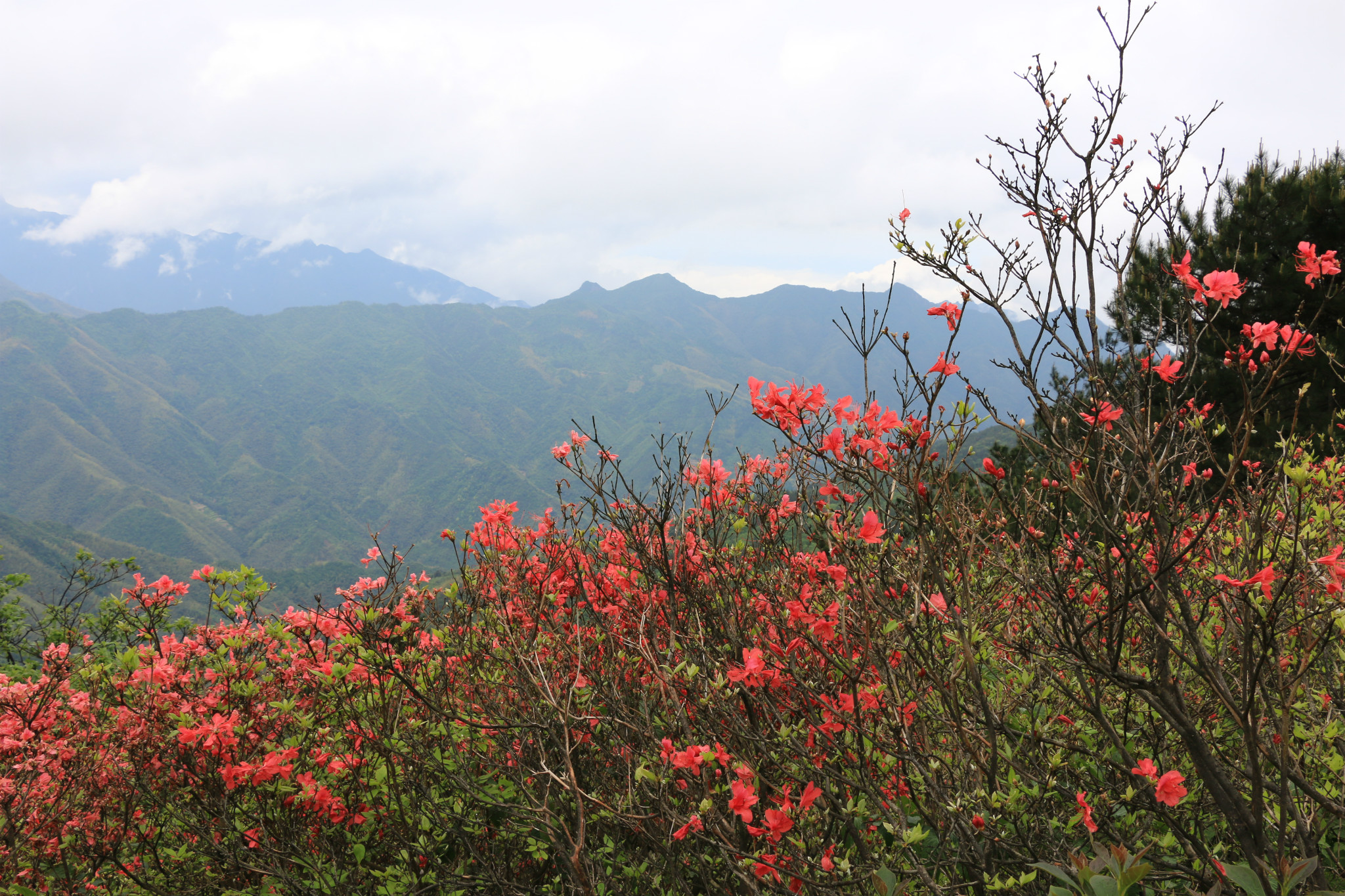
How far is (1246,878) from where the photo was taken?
1.31m

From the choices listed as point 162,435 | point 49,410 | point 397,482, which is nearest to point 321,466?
point 397,482

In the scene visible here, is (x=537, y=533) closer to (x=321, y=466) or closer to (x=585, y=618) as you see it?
(x=585, y=618)

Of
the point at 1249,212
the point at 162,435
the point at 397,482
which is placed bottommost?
the point at 397,482

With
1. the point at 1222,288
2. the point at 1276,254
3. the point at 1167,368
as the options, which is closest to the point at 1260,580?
the point at 1167,368

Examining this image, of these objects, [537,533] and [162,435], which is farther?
[162,435]

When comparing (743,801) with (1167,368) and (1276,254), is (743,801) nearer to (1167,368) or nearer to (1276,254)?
(1167,368)

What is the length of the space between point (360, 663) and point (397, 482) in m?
188

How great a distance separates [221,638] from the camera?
13.7ft

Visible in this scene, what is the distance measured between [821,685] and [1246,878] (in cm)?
156

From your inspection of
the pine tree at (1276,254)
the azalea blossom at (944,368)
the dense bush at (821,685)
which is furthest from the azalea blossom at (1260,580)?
the pine tree at (1276,254)

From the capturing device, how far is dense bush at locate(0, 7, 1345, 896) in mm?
2006

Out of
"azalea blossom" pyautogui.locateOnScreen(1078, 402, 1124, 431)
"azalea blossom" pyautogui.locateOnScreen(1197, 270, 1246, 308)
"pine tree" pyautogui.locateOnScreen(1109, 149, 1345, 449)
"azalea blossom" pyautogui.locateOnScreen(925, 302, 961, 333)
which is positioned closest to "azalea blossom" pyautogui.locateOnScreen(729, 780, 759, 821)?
"azalea blossom" pyautogui.locateOnScreen(1078, 402, 1124, 431)

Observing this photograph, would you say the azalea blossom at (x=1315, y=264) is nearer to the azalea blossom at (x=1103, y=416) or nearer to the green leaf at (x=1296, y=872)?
the azalea blossom at (x=1103, y=416)

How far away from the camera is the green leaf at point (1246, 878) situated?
128 centimetres
